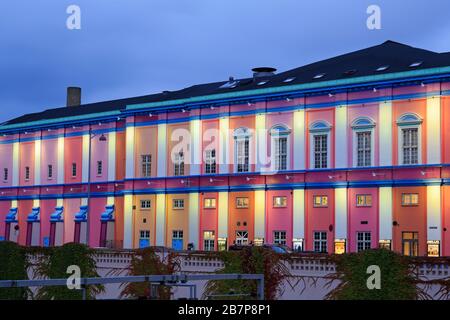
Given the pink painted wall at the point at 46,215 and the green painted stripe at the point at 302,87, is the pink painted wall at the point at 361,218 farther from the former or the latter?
the pink painted wall at the point at 46,215

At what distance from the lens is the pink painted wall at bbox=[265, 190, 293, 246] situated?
7150 centimetres

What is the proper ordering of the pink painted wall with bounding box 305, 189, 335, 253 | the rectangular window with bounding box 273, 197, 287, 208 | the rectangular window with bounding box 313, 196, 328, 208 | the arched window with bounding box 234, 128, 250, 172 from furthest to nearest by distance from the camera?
1. the arched window with bounding box 234, 128, 250, 172
2. the rectangular window with bounding box 273, 197, 287, 208
3. the rectangular window with bounding box 313, 196, 328, 208
4. the pink painted wall with bounding box 305, 189, 335, 253

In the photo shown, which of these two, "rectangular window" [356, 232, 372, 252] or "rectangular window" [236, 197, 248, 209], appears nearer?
"rectangular window" [356, 232, 372, 252]

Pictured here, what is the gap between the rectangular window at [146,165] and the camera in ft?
271

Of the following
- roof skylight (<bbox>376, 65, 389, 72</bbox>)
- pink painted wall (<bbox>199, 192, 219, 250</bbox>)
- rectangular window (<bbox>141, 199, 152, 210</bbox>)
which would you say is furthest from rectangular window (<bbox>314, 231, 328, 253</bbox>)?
rectangular window (<bbox>141, 199, 152, 210</bbox>)

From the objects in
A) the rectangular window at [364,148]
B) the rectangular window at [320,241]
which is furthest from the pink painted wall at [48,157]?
the rectangular window at [364,148]

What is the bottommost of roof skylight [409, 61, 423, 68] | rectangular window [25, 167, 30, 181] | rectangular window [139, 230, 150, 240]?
rectangular window [139, 230, 150, 240]

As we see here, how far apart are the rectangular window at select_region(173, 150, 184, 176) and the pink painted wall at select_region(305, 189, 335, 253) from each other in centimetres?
1347

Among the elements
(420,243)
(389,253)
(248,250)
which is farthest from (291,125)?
(389,253)

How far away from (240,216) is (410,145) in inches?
621

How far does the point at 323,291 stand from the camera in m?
36.4

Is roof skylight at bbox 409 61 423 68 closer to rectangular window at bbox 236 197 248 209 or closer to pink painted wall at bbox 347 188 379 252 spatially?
pink painted wall at bbox 347 188 379 252

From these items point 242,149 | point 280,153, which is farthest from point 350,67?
point 242,149
